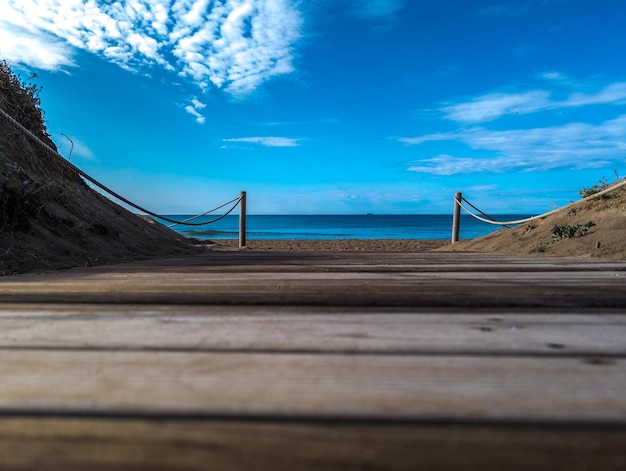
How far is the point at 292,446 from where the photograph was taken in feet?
1.89

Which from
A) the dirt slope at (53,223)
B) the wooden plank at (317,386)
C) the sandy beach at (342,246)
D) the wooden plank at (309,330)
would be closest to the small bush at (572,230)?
the sandy beach at (342,246)

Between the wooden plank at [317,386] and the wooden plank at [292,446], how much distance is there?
3 centimetres

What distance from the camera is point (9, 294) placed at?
155 centimetres

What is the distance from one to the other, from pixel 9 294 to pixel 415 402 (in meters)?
1.68

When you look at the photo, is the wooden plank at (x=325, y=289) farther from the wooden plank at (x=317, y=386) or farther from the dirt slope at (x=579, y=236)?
the dirt slope at (x=579, y=236)

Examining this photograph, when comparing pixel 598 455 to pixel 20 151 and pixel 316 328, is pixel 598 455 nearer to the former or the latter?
pixel 316 328

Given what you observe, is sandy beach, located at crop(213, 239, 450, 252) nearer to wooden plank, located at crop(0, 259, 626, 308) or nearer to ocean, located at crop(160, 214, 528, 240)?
wooden plank, located at crop(0, 259, 626, 308)

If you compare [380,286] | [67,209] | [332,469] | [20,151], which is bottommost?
[332,469]

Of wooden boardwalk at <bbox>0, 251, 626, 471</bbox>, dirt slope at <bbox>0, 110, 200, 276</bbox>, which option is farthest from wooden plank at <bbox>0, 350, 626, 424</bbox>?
dirt slope at <bbox>0, 110, 200, 276</bbox>

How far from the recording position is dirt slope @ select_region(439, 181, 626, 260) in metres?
4.52

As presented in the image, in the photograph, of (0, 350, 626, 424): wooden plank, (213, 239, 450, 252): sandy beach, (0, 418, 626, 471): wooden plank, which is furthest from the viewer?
(213, 239, 450, 252): sandy beach

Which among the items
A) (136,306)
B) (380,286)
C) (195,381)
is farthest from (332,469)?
(380,286)

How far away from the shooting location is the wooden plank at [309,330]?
97cm

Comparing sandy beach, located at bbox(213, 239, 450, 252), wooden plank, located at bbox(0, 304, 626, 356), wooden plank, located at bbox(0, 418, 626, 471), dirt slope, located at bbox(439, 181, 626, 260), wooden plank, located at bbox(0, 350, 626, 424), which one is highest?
dirt slope, located at bbox(439, 181, 626, 260)
